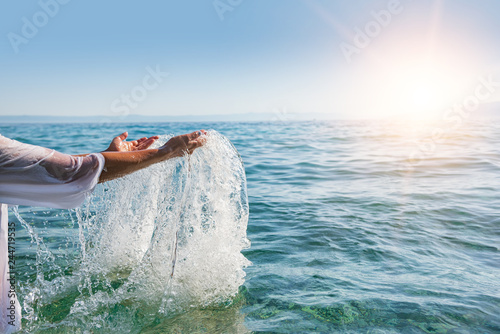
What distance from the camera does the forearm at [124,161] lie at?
8.48ft

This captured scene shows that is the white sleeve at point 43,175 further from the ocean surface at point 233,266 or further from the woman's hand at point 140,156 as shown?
the ocean surface at point 233,266

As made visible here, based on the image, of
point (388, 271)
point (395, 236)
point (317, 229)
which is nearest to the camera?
point (388, 271)

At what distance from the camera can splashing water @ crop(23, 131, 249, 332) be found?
12.3 feet

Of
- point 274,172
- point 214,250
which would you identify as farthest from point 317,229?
point 274,172

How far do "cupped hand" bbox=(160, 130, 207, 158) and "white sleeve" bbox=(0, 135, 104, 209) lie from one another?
58cm

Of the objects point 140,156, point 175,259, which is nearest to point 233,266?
point 175,259

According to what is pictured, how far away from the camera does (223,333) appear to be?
3504 millimetres

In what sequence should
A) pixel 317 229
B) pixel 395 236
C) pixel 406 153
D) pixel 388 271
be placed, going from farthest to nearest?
pixel 406 153
pixel 317 229
pixel 395 236
pixel 388 271

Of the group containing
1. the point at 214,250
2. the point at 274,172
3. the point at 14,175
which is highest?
the point at 14,175

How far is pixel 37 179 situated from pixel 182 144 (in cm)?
111

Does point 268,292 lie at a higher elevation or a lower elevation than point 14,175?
lower

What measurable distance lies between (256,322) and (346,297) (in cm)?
106

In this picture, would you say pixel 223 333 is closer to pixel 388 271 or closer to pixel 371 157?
pixel 388 271

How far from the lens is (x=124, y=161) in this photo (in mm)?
2652
